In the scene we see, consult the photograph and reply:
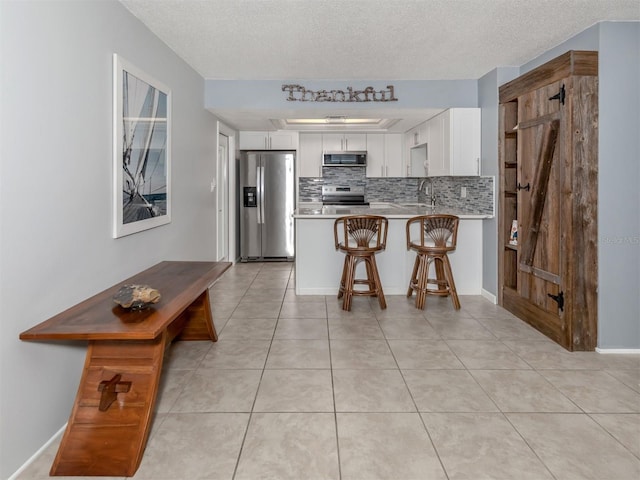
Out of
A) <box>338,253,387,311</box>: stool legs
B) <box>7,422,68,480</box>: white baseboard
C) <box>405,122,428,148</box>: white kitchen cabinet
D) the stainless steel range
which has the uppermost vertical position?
<box>405,122,428,148</box>: white kitchen cabinet

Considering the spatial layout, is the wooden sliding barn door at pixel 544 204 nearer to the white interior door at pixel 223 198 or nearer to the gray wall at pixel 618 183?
the gray wall at pixel 618 183

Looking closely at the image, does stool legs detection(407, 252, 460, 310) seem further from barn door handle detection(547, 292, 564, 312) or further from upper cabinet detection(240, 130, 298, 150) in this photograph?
upper cabinet detection(240, 130, 298, 150)

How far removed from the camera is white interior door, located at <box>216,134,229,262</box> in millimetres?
6387

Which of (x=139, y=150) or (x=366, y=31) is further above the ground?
(x=366, y=31)

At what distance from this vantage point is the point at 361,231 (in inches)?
177

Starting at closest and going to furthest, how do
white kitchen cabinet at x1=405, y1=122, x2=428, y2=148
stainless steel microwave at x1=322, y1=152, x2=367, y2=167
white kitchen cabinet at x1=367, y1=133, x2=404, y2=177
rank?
white kitchen cabinet at x1=405, y1=122, x2=428, y2=148
stainless steel microwave at x1=322, y1=152, x2=367, y2=167
white kitchen cabinet at x1=367, y1=133, x2=404, y2=177

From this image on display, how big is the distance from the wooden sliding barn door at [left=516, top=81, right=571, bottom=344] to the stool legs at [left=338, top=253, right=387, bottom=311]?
1269 millimetres

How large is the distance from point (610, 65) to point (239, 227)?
5.33 m

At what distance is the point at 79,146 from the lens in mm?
2312

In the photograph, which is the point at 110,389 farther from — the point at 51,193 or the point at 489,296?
the point at 489,296

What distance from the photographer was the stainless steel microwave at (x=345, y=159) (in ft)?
23.5

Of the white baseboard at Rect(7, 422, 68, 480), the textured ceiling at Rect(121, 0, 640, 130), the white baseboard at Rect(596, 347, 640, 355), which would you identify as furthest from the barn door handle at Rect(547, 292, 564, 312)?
the white baseboard at Rect(7, 422, 68, 480)

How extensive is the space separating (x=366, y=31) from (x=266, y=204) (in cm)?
404

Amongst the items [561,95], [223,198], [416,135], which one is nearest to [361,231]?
[561,95]
